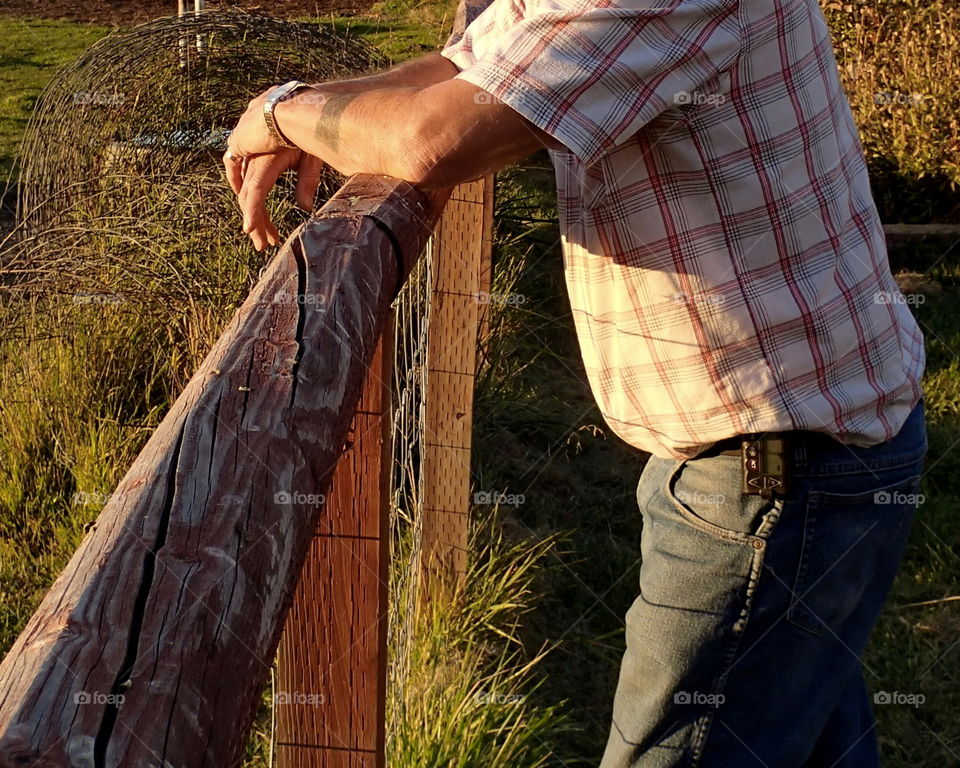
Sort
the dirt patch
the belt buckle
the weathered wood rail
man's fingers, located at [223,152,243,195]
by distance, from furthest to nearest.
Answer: the dirt patch → man's fingers, located at [223,152,243,195] → the belt buckle → the weathered wood rail

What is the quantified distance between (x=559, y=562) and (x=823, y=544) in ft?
7.47

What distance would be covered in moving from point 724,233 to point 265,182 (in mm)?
723

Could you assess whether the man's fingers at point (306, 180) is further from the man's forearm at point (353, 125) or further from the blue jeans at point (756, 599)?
the blue jeans at point (756, 599)

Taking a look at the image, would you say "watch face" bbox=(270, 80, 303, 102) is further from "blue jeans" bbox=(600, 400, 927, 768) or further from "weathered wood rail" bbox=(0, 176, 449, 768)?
"blue jeans" bbox=(600, 400, 927, 768)

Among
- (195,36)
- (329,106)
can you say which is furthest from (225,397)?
(195,36)

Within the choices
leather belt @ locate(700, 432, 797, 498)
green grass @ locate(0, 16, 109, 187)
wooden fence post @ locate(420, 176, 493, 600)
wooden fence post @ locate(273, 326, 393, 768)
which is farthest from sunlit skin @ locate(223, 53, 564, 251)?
green grass @ locate(0, 16, 109, 187)

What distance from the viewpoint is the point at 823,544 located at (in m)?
1.72

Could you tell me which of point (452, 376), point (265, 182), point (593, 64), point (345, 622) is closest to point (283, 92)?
point (265, 182)

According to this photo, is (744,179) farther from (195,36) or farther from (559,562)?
(195,36)

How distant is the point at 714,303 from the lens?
5.45 ft

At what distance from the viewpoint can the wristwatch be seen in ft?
5.83

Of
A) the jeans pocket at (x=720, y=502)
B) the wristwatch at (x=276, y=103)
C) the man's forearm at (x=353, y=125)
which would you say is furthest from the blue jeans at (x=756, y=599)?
the wristwatch at (x=276, y=103)

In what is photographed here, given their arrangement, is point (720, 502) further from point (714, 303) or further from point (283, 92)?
point (283, 92)

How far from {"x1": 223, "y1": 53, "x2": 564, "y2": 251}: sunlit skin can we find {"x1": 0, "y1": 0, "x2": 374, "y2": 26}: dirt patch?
8.97 meters
